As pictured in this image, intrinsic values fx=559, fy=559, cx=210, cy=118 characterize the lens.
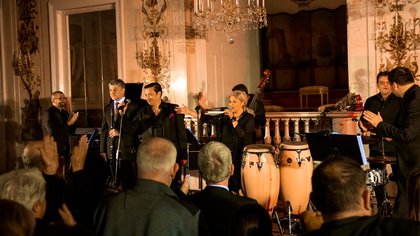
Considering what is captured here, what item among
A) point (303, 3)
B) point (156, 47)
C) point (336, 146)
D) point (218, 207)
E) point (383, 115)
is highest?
point (303, 3)

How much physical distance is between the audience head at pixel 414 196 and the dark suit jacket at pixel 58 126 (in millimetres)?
5656

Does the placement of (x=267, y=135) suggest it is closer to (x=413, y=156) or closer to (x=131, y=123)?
(x=131, y=123)

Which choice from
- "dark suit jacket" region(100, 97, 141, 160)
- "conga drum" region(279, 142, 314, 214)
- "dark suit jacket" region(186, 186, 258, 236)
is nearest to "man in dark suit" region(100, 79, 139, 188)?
"dark suit jacket" region(100, 97, 141, 160)

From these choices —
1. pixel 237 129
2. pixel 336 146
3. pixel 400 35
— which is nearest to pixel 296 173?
pixel 237 129

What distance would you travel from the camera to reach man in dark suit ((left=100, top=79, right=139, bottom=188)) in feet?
21.0

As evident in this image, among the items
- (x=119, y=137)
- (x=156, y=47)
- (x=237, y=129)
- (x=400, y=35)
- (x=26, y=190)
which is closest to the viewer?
(x=26, y=190)

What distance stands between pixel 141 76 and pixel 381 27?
12.8 ft

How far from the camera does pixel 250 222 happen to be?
2834 millimetres

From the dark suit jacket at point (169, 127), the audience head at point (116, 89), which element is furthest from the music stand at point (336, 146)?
the audience head at point (116, 89)

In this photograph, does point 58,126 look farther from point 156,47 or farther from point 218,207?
point 218,207

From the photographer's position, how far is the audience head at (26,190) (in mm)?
2419

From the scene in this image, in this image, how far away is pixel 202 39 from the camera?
9344 millimetres

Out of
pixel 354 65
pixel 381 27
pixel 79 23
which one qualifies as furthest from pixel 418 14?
pixel 79 23

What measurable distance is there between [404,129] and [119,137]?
10.2ft
